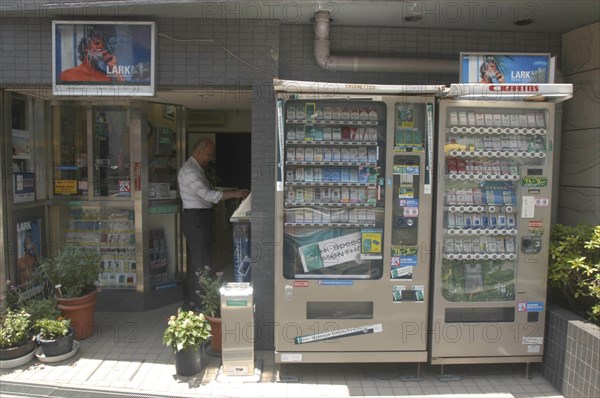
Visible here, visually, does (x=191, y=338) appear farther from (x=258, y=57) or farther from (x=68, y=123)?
(x=68, y=123)

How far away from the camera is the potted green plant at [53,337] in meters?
4.41

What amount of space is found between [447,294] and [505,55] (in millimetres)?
2447

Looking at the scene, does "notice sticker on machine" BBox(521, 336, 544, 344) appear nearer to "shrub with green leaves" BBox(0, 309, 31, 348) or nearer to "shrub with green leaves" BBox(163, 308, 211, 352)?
"shrub with green leaves" BBox(163, 308, 211, 352)

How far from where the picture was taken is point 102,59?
4586mm

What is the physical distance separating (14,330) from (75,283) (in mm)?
773

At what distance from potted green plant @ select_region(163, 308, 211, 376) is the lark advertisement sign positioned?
235 centimetres

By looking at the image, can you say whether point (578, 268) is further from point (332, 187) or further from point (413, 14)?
point (413, 14)

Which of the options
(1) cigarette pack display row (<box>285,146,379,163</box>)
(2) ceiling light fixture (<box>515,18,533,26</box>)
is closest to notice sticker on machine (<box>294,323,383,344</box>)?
(1) cigarette pack display row (<box>285,146,379,163</box>)

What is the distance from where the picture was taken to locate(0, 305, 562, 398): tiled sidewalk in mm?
3988

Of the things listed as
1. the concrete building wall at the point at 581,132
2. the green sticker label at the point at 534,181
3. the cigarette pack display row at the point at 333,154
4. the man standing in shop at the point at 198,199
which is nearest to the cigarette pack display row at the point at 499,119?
the green sticker label at the point at 534,181

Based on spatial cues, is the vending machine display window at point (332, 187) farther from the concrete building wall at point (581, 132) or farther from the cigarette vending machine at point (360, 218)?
the concrete building wall at point (581, 132)

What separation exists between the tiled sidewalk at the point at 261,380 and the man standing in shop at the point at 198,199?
1347 millimetres

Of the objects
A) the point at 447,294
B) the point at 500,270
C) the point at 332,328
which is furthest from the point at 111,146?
the point at 500,270

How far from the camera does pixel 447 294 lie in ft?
13.9
